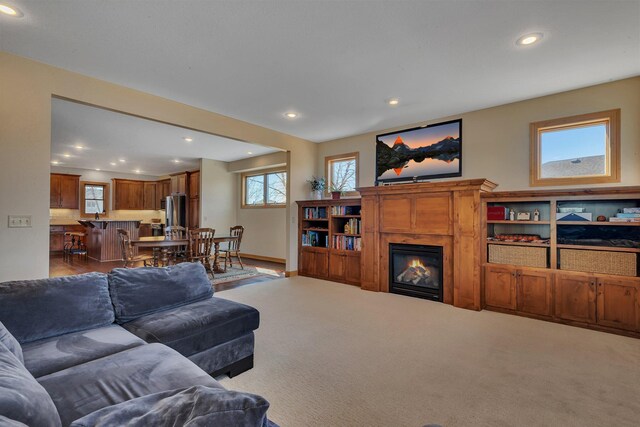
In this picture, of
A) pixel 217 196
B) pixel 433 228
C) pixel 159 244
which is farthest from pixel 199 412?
pixel 217 196

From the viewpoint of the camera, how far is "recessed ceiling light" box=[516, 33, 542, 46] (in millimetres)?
2643

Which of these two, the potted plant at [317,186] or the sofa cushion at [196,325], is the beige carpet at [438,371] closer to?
the sofa cushion at [196,325]

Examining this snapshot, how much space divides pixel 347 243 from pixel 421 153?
200 cm

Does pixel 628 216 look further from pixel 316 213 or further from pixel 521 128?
→ pixel 316 213

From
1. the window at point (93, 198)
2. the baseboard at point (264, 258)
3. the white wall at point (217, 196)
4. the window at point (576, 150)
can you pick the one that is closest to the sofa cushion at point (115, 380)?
the window at point (576, 150)

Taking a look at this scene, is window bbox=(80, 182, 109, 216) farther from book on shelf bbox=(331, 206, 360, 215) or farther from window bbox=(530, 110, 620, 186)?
window bbox=(530, 110, 620, 186)

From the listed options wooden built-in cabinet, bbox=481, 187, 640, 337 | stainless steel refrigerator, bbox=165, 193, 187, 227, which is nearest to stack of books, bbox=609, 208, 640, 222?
wooden built-in cabinet, bbox=481, 187, 640, 337

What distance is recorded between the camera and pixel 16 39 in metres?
2.71

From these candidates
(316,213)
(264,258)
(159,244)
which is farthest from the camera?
(264,258)

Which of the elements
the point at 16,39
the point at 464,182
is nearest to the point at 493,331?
the point at 464,182

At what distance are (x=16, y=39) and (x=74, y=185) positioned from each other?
8.51 meters

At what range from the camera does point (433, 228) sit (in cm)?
Answer: 436

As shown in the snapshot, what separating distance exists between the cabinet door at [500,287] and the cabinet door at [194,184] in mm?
7397

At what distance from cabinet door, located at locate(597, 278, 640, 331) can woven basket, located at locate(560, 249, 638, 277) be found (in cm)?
12
